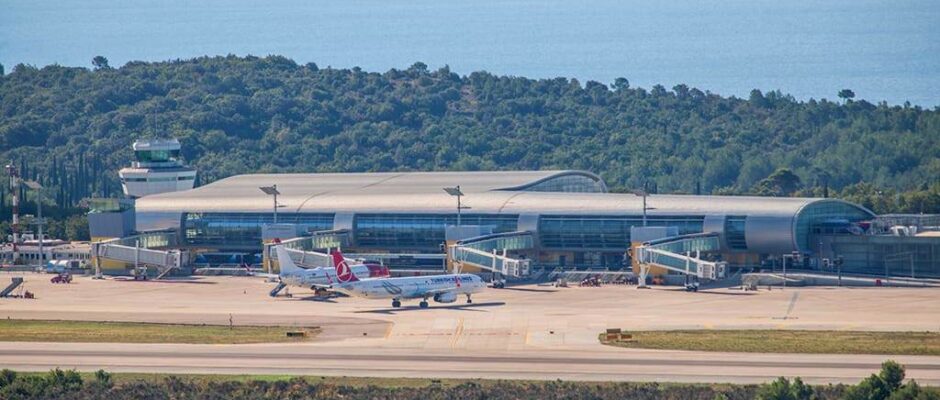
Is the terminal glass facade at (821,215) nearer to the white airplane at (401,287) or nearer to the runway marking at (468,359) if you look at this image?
the white airplane at (401,287)

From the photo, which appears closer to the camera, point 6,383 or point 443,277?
point 6,383

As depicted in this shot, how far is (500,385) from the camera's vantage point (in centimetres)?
8562

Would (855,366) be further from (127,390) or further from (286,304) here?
(286,304)

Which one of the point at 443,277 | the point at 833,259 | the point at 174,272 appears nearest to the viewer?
the point at 443,277

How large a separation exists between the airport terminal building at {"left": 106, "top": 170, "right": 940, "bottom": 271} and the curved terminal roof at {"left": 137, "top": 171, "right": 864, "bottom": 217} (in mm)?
133

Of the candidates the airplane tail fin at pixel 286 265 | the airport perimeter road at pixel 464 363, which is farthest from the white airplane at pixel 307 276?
the airport perimeter road at pixel 464 363

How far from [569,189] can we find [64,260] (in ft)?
178

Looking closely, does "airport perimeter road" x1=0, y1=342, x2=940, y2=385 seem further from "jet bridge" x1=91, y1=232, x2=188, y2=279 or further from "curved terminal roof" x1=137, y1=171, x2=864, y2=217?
"jet bridge" x1=91, y1=232, x2=188, y2=279

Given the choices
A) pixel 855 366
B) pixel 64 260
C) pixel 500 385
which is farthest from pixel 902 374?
pixel 64 260

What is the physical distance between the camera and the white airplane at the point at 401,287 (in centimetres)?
13125

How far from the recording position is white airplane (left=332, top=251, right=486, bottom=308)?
431 feet

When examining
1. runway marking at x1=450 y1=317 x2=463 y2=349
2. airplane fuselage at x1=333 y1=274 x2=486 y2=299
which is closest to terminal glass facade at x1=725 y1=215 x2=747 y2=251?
airplane fuselage at x1=333 y1=274 x2=486 y2=299

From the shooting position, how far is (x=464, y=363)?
317 ft

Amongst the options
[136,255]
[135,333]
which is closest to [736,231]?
[136,255]
